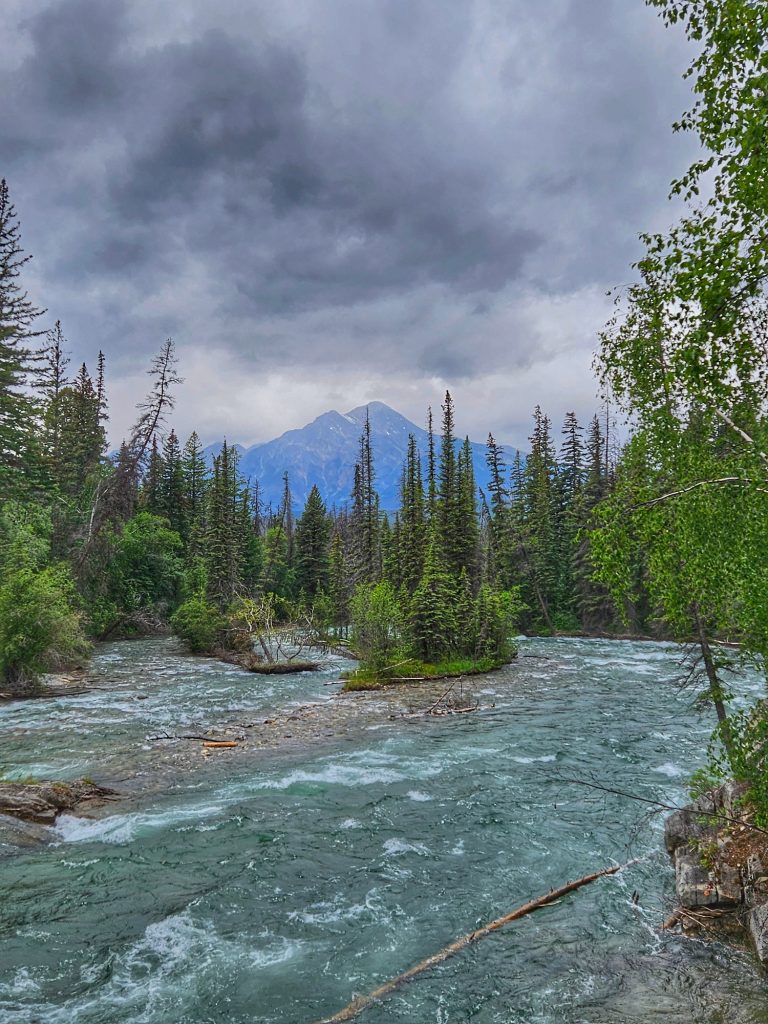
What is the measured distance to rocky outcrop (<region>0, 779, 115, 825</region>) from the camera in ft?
40.7

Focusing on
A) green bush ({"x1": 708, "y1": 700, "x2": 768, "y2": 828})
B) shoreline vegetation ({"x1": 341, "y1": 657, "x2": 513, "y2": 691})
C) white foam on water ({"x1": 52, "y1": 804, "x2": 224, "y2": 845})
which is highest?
green bush ({"x1": 708, "y1": 700, "x2": 768, "y2": 828})

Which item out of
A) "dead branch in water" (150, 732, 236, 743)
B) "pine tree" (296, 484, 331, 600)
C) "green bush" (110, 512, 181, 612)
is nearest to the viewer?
"dead branch in water" (150, 732, 236, 743)

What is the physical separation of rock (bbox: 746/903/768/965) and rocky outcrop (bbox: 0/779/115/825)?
1275 centimetres

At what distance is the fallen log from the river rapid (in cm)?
14

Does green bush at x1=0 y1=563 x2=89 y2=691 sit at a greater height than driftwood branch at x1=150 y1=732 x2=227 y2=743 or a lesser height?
greater

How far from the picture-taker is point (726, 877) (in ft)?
29.5

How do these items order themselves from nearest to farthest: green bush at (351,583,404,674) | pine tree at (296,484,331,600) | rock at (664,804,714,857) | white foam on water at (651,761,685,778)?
rock at (664,804,714,857) → white foam on water at (651,761,685,778) → green bush at (351,583,404,674) → pine tree at (296,484,331,600)

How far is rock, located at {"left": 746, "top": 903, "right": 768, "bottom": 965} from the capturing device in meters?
7.54

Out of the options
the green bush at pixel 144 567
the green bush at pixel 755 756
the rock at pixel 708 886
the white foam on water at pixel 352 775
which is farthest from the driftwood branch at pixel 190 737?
the green bush at pixel 144 567

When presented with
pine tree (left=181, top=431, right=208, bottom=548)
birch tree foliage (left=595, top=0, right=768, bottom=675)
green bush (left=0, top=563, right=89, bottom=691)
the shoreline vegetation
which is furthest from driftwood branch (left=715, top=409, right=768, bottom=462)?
pine tree (left=181, top=431, right=208, bottom=548)

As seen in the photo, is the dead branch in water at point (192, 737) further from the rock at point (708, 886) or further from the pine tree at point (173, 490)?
the pine tree at point (173, 490)

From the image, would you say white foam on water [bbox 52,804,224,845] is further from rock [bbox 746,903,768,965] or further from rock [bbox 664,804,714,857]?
rock [bbox 746,903,768,965]

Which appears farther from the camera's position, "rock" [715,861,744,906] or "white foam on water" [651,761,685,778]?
"white foam on water" [651,761,685,778]

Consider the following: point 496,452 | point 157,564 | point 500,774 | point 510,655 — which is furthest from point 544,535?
point 500,774
